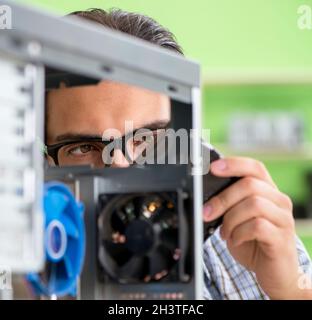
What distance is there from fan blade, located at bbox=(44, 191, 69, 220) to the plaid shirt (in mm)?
747

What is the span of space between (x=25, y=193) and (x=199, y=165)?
239 millimetres

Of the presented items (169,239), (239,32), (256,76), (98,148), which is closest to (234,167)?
(169,239)

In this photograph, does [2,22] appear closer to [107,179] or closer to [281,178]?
[107,179]

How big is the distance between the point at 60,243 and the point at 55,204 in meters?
0.05

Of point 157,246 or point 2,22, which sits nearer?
point 2,22

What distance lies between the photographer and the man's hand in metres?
1.00

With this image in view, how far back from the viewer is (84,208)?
0.96 meters

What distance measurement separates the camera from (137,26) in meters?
1.61

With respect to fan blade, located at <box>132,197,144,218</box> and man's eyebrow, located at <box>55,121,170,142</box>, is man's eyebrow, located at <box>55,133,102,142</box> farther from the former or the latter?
fan blade, located at <box>132,197,144,218</box>

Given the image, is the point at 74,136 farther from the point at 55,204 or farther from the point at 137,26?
the point at 55,204

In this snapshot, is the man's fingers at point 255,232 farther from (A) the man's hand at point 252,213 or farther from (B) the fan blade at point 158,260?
(B) the fan blade at point 158,260
